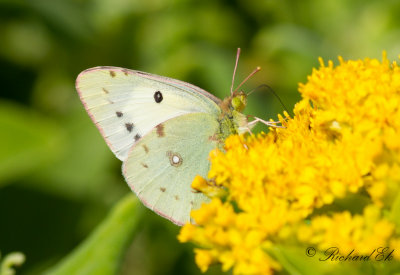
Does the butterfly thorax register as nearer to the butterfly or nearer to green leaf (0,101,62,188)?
the butterfly

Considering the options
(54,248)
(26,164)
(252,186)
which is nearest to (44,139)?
(26,164)

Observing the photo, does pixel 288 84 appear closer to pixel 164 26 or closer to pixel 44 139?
pixel 164 26

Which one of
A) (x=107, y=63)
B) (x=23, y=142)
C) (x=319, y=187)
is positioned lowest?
(x=23, y=142)

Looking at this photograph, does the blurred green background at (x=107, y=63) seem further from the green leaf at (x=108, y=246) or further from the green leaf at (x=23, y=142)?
the green leaf at (x=108, y=246)

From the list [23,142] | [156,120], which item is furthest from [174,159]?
[23,142]

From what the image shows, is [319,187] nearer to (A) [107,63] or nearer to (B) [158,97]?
(B) [158,97]
